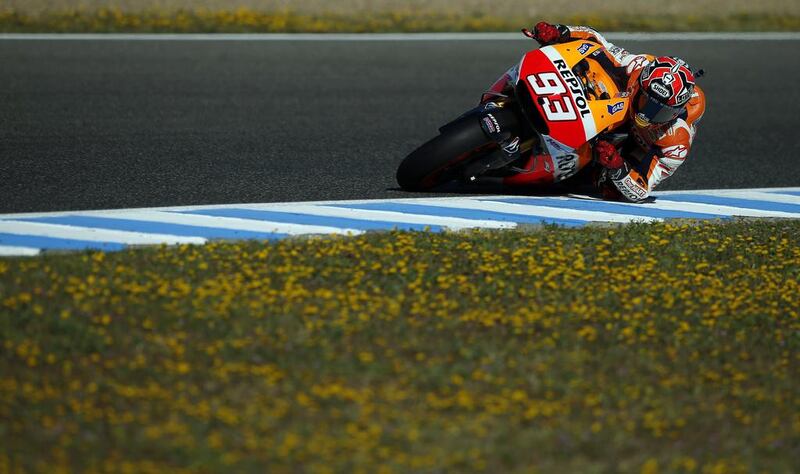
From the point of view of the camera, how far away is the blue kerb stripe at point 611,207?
8430 millimetres

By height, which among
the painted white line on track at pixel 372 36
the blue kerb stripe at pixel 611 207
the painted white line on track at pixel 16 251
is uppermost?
the painted white line on track at pixel 372 36

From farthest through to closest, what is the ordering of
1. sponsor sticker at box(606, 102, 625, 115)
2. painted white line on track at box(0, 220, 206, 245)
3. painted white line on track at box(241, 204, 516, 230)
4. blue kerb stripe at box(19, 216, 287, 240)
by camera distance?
sponsor sticker at box(606, 102, 625, 115) → painted white line on track at box(241, 204, 516, 230) → blue kerb stripe at box(19, 216, 287, 240) → painted white line on track at box(0, 220, 206, 245)

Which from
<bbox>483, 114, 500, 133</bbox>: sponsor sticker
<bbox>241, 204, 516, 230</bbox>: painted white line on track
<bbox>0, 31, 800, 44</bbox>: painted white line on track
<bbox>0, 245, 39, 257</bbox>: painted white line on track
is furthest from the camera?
<bbox>0, 31, 800, 44</bbox>: painted white line on track

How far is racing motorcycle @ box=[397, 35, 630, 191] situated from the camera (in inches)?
309

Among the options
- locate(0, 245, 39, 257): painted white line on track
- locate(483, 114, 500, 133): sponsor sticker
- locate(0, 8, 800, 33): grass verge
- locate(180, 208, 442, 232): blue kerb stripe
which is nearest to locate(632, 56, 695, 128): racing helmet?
locate(483, 114, 500, 133): sponsor sticker

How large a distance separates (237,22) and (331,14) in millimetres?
1576

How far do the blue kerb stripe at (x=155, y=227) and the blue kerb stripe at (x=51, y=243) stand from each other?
0.36 meters

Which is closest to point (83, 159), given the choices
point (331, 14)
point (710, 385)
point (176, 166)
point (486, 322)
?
point (176, 166)

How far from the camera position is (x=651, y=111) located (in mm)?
7969

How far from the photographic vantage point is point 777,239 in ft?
25.8

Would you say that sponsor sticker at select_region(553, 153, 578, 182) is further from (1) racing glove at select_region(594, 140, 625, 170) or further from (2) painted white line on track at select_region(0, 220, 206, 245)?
(2) painted white line on track at select_region(0, 220, 206, 245)

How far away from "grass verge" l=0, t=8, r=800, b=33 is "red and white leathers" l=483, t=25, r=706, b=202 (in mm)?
6888

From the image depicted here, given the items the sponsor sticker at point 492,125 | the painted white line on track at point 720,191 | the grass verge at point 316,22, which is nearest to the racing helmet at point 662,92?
the sponsor sticker at point 492,125

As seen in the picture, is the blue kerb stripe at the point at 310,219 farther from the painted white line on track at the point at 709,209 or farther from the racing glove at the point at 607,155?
the painted white line on track at the point at 709,209
